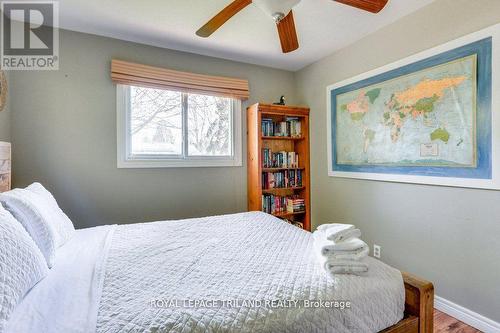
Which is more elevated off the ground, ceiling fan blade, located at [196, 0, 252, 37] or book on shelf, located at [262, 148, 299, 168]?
ceiling fan blade, located at [196, 0, 252, 37]

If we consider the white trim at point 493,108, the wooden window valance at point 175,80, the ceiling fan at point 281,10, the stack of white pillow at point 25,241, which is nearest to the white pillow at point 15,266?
the stack of white pillow at point 25,241

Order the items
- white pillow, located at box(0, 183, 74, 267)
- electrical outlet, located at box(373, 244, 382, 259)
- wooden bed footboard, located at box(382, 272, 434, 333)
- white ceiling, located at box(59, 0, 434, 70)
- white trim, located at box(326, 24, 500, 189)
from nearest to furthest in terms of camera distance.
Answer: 1. wooden bed footboard, located at box(382, 272, 434, 333)
2. white pillow, located at box(0, 183, 74, 267)
3. white trim, located at box(326, 24, 500, 189)
4. white ceiling, located at box(59, 0, 434, 70)
5. electrical outlet, located at box(373, 244, 382, 259)

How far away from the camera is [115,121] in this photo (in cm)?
244

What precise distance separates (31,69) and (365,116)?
3.21 meters

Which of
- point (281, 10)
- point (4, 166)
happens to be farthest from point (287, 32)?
point (4, 166)

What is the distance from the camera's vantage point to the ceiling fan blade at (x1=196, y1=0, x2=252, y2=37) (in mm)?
1497

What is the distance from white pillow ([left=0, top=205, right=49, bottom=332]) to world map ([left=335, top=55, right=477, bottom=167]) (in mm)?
2579

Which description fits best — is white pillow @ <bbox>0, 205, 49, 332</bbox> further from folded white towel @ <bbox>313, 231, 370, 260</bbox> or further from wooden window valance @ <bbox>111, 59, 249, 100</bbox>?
wooden window valance @ <bbox>111, 59, 249, 100</bbox>

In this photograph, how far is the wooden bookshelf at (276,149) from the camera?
9.37ft

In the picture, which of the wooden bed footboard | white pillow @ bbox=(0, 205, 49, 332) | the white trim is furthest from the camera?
the white trim

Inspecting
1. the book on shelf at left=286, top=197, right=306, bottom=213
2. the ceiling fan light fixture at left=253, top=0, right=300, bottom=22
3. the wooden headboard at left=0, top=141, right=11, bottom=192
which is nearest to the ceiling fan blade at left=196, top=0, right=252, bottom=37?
the ceiling fan light fixture at left=253, top=0, right=300, bottom=22

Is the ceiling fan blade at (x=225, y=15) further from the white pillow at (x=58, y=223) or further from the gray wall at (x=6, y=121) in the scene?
the gray wall at (x=6, y=121)

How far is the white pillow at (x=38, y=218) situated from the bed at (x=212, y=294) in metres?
0.09

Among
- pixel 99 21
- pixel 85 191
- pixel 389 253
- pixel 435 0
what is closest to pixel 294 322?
pixel 389 253
